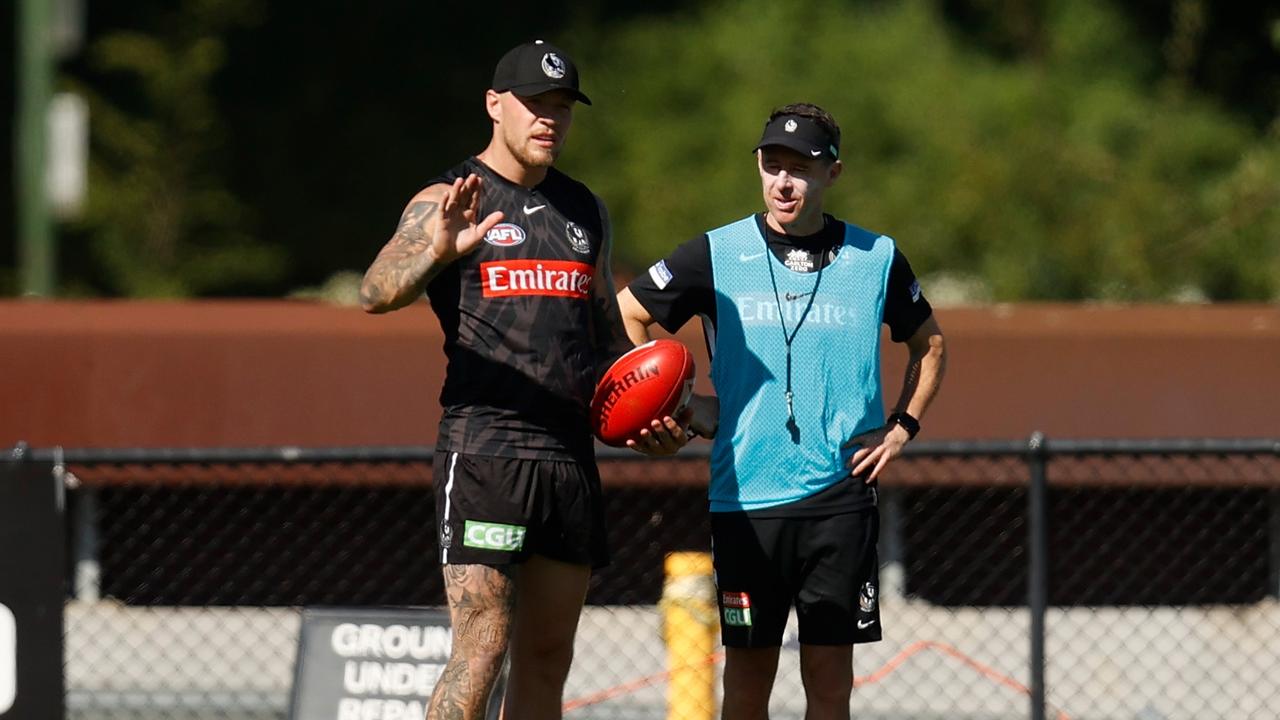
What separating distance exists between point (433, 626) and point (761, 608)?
171cm

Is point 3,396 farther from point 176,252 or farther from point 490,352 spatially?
point 176,252

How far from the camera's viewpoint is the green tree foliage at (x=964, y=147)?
13.5 meters

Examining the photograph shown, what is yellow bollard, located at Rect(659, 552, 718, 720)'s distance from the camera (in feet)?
21.5

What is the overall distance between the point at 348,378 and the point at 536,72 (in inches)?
145

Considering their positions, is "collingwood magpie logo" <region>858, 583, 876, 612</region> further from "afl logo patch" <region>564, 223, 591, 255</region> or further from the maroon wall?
the maroon wall

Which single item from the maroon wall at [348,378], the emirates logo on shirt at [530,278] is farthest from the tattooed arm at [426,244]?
the maroon wall at [348,378]

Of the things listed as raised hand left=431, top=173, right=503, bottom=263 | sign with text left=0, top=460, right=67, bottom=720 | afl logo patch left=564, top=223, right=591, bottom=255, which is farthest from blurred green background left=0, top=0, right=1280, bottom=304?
raised hand left=431, top=173, right=503, bottom=263

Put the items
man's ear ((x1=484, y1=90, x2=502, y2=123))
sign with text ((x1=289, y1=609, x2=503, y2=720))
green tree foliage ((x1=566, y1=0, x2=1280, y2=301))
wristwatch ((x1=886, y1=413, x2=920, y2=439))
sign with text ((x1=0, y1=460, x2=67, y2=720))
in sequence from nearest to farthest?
1. man's ear ((x1=484, y1=90, x2=502, y2=123))
2. wristwatch ((x1=886, y1=413, x2=920, y2=439))
3. sign with text ((x1=0, y1=460, x2=67, y2=720))
4. sign with text ((x1=289, y1=609, x2=503, y2=720))
5. green tree foliage ((x1=566, y1=0, x2=1280, y2=301))

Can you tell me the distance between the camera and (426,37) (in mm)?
19156

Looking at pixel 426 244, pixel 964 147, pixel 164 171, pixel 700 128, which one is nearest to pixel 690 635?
pixel 426 244

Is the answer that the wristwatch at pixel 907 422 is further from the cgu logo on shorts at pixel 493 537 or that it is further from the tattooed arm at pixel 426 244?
the tattooed arm at pixel 426 244

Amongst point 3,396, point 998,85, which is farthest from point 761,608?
point 998,85

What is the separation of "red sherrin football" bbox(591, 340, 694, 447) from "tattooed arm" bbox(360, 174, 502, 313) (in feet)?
1.93

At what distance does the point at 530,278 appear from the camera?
4832mm
